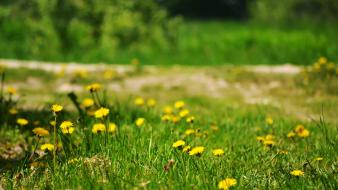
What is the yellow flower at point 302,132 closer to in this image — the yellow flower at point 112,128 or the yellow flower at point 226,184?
the yellow flower at point 112,128

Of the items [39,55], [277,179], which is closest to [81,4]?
[39,55]

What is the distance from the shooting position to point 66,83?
859 cm

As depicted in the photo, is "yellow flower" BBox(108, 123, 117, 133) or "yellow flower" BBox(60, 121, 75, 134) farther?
"yellow flower" BBox(108, 123, 117, 133)

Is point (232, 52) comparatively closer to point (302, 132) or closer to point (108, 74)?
point (108, 74)

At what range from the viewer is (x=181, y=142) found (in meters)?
3.00

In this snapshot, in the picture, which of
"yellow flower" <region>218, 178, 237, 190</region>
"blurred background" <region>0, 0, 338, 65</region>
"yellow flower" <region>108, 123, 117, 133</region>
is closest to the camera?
"yellow flower" <region>218, 178, 237, 190</region>

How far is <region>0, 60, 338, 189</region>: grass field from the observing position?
281 centimetres

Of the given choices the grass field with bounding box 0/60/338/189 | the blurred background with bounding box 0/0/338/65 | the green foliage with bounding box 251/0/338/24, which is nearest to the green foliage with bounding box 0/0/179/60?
the blurred background with bounding box 0/0/338/65

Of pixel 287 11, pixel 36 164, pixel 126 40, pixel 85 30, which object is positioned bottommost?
pixel 36 164

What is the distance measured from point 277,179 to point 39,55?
10574mm

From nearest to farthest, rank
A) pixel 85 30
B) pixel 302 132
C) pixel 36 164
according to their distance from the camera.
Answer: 1. pixel 36 164
2. pixel 302 132
3. pixel 85 30

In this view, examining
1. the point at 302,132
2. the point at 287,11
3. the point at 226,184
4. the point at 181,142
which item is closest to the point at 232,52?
the point at 302,132

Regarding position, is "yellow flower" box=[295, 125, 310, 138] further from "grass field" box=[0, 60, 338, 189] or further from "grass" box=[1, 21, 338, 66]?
"grass" box=[1, 21, 338, 66]

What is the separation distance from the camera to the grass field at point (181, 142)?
2811 mm
